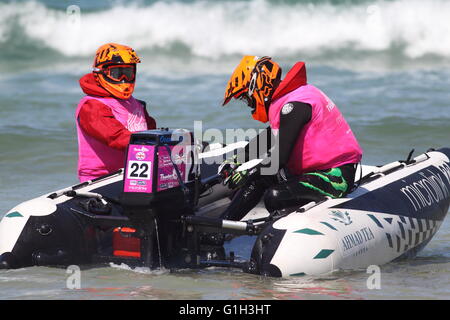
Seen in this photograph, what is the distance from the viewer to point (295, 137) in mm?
7090

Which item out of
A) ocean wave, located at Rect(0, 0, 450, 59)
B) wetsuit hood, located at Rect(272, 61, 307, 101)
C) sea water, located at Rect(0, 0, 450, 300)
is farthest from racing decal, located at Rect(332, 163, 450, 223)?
ocean wave, located at Rect(0, 0, 450, 59)

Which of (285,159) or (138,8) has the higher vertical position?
(138,8)

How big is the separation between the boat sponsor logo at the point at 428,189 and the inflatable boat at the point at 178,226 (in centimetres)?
9

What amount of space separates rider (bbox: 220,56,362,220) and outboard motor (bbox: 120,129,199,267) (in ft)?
1.68

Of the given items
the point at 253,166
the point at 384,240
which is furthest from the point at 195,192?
the point at 384,240

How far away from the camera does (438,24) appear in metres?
22.6

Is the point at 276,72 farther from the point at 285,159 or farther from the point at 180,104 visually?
the point at 180,104

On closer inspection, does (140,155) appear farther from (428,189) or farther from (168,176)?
(428,189)

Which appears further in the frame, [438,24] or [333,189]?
[438,24]

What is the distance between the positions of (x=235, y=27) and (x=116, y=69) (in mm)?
15094

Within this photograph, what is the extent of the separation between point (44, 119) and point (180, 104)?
2215 mm

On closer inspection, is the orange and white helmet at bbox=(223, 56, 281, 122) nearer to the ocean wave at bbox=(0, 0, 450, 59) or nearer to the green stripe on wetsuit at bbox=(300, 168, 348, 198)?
the green stripe on wetsuit at bbox=(300, 168, 348, 198)

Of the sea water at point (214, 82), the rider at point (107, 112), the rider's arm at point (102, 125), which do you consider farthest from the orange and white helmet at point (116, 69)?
the sea water at point (214, 82)
